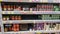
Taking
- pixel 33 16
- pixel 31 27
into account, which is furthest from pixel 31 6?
pixel 31 27

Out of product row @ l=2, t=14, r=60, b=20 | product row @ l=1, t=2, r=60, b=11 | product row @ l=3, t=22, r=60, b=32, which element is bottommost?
product row @ l=3, t=22, r=60, b=32

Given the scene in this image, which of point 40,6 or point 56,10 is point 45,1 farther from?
point 56,10

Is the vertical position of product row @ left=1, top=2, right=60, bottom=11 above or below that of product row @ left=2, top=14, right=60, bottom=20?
above

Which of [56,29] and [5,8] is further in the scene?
[56,29]

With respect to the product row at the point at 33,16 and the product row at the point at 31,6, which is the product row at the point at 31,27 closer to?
the product row at the point at 33,16

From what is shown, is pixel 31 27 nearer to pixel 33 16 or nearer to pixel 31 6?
pixel 33 16

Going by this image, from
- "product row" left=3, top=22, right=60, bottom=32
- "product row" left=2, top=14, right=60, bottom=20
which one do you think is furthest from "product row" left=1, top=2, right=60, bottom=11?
"product row" left=3, top=22, right=60, bottom=32

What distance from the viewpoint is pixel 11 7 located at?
1891 mm

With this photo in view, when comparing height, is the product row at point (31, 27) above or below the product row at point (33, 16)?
below

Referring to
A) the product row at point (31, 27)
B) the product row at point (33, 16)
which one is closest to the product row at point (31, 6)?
the product row at point (33, 16)

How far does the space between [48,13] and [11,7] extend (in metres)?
0.58

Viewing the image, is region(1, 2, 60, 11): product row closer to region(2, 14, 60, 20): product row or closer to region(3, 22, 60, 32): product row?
region(2, 14, 60, 20): product row

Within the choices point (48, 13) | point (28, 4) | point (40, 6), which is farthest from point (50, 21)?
point (28, 4)

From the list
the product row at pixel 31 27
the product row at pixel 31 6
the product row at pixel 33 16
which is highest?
the product row at pixel 31 6
